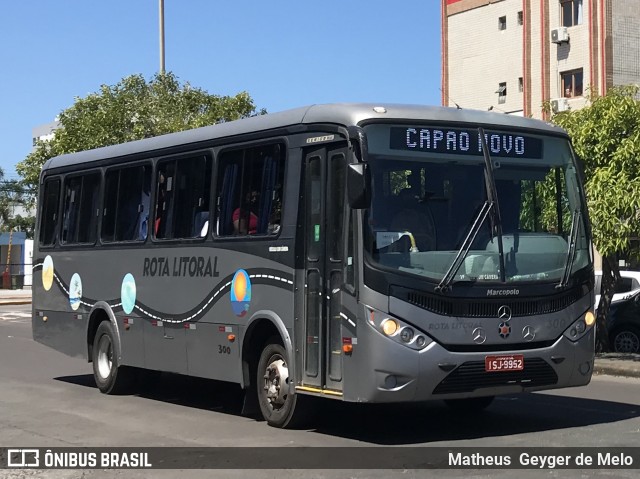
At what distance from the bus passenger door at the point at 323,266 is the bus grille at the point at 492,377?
1.06 m

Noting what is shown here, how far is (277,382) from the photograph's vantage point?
11211mm

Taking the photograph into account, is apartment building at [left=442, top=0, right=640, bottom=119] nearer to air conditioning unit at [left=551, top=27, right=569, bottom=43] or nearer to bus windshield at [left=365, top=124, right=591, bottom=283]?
air conditioning unit at [left=551, top=27, right=569, bottom=43]

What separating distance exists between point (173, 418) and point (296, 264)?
9.25 feet

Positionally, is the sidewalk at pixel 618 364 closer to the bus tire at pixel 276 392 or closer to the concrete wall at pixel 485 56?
the bus tire at pixel 276 392

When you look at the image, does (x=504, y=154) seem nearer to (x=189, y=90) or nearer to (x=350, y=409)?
(x=350, y=409)

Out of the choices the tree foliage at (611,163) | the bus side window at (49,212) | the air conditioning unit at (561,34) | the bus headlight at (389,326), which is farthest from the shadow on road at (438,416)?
the air conditioning unit at (561,34)

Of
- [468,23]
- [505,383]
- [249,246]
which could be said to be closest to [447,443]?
[505,383]

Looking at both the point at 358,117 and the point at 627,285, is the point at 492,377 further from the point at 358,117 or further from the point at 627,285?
the point at 627,285

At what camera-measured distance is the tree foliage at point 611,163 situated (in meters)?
16.8

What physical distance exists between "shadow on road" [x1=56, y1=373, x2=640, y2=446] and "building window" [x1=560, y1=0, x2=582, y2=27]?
32.5 meters

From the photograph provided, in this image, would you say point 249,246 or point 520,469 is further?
point 249,246

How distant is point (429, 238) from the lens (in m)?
10.1

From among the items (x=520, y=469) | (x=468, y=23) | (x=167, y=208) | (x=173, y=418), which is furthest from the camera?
(x=468, y=23)

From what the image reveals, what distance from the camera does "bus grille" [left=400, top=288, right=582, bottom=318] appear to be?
32.5ft
